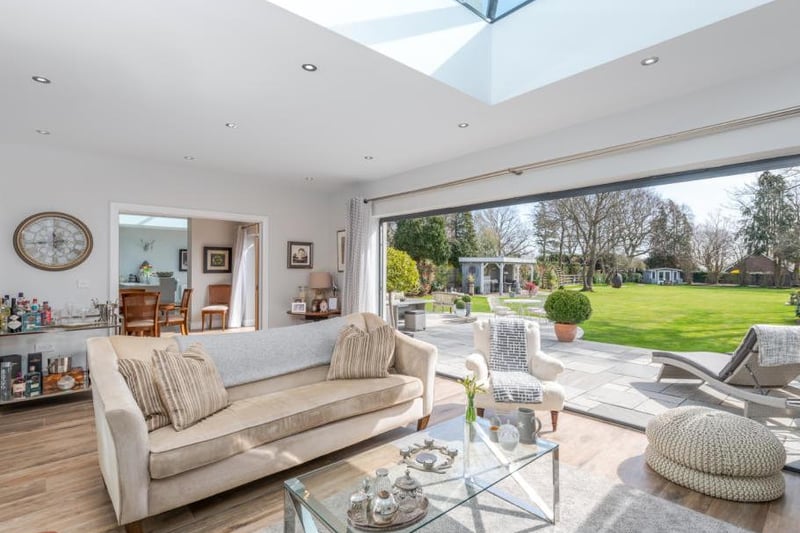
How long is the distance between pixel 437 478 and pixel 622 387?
2.56 meters

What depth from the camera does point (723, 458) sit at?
2.32 m

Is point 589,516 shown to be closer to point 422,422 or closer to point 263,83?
point 422,422

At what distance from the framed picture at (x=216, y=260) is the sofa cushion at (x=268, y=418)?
6.09 meters

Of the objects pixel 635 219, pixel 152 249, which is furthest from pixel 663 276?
pixel 152 249

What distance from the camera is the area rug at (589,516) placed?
2.04 metres

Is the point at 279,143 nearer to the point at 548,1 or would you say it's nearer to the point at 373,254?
the point at 373,254

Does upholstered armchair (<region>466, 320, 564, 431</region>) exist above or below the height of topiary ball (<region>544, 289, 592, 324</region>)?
below

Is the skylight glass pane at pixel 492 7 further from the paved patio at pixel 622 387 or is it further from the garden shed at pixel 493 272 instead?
the paved patio at pixel 622 387

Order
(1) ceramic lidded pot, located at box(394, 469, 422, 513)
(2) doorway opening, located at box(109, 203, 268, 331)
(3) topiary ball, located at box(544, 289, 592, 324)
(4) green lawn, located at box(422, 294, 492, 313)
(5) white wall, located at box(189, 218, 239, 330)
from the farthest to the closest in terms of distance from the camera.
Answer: (5) white wall, located at box(189, 218, 239, 330) < (2) doorway opening, located at box(109, 203, 268, 331) < (4) green lawn, located at box(422, 294, 492, 313) < (3) topiary ball, located at box(544, 289, 592, 324) < (1) ceramic lidded pot, located at box(394, 469, 422, 513)

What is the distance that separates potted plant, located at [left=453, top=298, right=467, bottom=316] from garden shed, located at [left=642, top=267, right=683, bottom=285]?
187 centimetres

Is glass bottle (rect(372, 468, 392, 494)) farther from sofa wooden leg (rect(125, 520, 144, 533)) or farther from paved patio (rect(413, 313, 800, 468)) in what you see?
paved patio (rect(413, 313, 800, 468))

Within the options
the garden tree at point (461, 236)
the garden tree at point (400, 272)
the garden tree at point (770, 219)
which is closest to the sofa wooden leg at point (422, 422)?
the garden tree at point (461, 236)

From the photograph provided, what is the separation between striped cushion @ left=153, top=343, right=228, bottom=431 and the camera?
7.29 ft

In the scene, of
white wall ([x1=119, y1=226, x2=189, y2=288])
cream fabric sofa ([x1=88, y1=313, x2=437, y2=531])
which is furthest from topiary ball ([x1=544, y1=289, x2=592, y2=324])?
white wall ([x1=119, y1=226, x2=189, y2=288])
